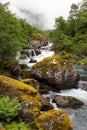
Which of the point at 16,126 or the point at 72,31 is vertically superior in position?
the point at 72,31

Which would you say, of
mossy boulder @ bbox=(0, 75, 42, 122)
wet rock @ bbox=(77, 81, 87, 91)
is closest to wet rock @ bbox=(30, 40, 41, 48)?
wet rock @ bbox=(77, 81, 87, 91)

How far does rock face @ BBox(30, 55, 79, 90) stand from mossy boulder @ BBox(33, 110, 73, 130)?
1203cm

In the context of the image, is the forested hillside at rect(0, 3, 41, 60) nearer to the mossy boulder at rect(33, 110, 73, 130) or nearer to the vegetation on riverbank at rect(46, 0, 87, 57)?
the mossy boulder at rect(33, 110, 73, 130)

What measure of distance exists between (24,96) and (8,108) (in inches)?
83.1

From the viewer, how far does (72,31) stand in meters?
78.8

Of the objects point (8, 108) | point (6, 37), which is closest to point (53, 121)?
point (8, 108)

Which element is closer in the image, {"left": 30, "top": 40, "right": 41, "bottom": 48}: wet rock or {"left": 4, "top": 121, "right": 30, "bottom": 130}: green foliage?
{"left": 4, "top": 121, "right": 30, "bottom": 130}: green foliage

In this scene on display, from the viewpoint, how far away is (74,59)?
188 feet

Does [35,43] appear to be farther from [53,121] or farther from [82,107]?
[53,121]

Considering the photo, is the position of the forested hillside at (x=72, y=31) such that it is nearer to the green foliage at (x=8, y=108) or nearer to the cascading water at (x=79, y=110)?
the cascading water at (x=79, y=110)

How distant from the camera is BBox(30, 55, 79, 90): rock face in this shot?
32.2 m

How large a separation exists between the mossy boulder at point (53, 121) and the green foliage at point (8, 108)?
162 cm

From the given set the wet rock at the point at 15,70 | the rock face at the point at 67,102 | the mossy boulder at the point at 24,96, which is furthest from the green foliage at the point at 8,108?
the wet rock at the point at 15,70

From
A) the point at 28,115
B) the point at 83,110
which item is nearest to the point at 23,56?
the point at 83,110
